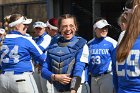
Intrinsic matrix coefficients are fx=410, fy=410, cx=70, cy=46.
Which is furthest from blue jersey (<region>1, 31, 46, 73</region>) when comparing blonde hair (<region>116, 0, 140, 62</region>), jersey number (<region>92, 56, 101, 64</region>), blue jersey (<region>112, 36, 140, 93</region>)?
blonde hair (<region>116, 0, 140, 62</region>)

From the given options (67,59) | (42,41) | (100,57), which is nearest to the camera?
(67,59)

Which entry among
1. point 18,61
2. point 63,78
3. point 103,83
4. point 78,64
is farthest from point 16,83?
point 103,83

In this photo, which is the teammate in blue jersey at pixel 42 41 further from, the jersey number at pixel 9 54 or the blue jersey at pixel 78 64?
the blue jersey at pixel 78 64

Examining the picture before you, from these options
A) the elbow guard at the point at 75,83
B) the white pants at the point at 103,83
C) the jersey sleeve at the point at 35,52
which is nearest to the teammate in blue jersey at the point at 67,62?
the elbow guard at the point at 75,83

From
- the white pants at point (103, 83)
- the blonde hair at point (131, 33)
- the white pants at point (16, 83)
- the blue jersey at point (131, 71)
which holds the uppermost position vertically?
the blonde hair at point (131, 33)

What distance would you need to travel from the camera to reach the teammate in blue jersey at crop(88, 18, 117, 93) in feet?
24.0

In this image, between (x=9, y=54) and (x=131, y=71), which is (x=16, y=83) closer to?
(x=9, y=54)

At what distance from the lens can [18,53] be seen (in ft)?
19.4

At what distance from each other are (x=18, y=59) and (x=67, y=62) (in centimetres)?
140

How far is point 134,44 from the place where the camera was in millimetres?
3465

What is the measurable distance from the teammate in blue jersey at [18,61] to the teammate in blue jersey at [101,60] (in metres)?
1.55

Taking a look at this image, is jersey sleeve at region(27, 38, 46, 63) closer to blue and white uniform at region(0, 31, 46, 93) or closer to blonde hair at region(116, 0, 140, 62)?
blue and white uniform at region(0, 31, 46, 93)

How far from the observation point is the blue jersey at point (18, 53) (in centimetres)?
593

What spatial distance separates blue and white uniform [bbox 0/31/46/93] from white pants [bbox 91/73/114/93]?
1736 mm
